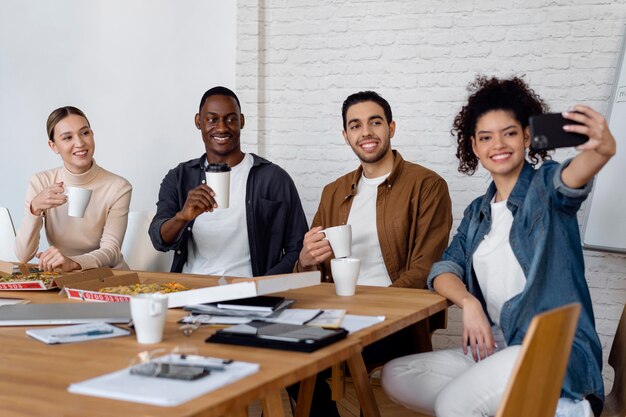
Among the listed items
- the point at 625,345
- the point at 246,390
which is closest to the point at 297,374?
the point at 246,390

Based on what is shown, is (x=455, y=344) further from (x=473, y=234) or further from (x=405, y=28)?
(x=473, y=234)

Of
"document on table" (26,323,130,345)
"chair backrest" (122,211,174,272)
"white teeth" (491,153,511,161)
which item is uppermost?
"white teeth" (491,153,511,161)

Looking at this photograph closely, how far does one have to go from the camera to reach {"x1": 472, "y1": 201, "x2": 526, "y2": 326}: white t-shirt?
206 cm

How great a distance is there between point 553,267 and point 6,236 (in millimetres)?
2509

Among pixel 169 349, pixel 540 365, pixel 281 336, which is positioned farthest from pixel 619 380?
pixel 169 349

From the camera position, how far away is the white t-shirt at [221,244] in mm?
3186

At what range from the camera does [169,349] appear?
4.89 ft

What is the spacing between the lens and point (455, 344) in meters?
3.95

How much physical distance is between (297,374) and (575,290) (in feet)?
3.06

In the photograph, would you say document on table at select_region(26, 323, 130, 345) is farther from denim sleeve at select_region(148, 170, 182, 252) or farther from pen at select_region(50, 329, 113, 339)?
denim sleeve at select_region(148, 170, 182, 252)

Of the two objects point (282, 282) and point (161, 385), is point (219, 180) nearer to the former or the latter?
point (282, 282)

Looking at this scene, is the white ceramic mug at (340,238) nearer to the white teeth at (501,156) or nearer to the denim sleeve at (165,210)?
the white teeth at (501,156)

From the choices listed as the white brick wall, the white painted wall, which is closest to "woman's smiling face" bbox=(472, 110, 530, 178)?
the white brick wall

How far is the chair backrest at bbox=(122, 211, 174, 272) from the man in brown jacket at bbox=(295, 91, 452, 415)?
0.75 m
